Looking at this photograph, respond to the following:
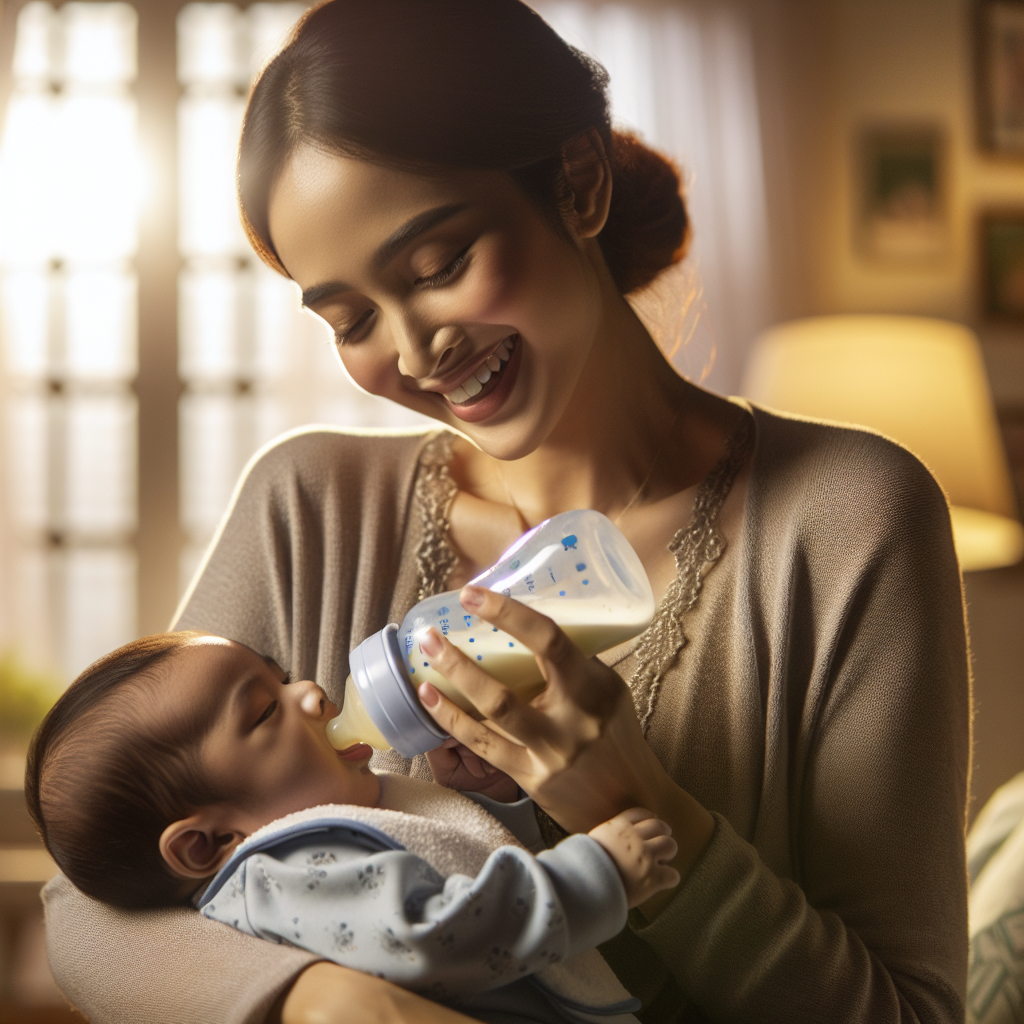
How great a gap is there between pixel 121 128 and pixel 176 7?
0.38m

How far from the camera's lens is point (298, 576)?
1048 mm

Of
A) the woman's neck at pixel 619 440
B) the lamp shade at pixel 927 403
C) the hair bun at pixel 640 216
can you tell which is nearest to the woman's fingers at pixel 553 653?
the woman's neck at pixel 619 440

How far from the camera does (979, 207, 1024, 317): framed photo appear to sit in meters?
2.93

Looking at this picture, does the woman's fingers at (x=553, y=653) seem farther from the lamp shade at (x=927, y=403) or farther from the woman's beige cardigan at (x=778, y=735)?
the lamp shade at (x=927, y=403)

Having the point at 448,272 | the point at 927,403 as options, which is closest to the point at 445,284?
the point at 448,272

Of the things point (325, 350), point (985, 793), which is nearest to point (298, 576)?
point (325, 350)

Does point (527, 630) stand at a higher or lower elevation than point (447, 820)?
higher

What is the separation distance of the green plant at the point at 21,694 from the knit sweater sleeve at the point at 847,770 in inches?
89.9

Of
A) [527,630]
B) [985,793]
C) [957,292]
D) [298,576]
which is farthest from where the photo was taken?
[957,292]

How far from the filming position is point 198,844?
821mm

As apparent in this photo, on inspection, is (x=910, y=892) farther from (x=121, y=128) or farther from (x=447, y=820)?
(x=121, y=128)

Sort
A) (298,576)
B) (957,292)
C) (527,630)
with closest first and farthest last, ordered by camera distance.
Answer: (527,630) → (298,576) → (957,292)

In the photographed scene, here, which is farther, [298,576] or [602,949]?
[298,576]

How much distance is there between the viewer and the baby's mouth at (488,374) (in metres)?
0.88
